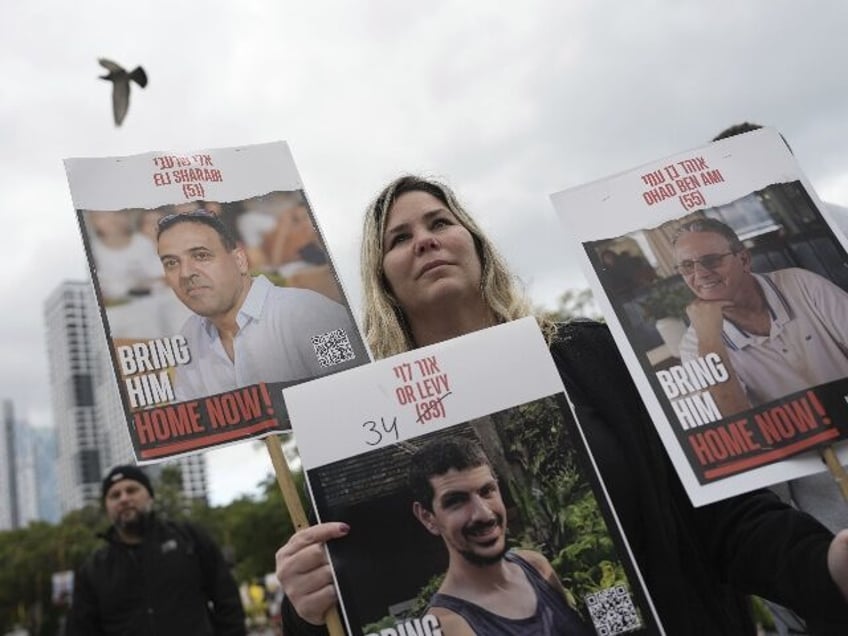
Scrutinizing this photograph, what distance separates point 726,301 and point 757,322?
0.24ft

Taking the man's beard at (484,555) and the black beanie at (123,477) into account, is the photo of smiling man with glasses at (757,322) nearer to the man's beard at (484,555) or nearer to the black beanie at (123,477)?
the man's beard at (484,555)

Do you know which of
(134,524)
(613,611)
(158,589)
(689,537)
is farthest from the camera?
(134,524)

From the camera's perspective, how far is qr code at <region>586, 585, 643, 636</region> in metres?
1.37

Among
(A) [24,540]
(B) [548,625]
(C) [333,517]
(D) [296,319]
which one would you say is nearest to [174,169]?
(D) [296,319]

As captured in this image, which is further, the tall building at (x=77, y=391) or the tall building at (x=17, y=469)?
the tall building at (x=17, y=469)

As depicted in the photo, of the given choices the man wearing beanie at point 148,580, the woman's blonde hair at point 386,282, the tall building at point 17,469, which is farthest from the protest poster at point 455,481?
the tall building at point 17,469

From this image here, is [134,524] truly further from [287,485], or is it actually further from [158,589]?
[287,485]

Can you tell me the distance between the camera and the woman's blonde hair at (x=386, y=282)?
2170 mm

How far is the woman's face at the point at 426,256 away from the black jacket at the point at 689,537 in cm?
43

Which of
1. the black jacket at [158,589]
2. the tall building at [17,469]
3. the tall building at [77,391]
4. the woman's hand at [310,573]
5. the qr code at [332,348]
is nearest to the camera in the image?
the woman's hand at [310,573]

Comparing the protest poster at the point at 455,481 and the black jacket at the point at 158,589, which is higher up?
the black jacket at the point at 158,589

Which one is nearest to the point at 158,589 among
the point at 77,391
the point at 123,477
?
the point at 123,477

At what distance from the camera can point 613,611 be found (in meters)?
1.38

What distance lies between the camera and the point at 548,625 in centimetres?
137
